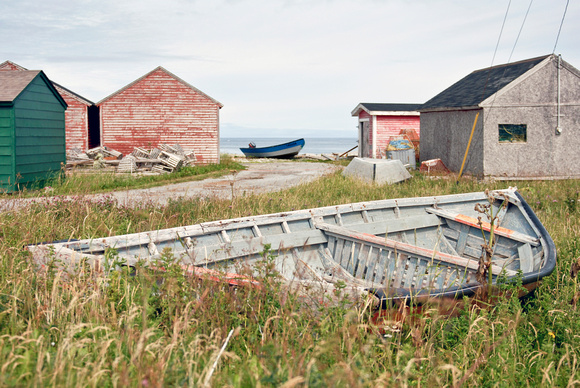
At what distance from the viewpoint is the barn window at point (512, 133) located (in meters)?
17.1

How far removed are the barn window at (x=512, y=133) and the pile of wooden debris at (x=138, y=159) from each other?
13.0 metres

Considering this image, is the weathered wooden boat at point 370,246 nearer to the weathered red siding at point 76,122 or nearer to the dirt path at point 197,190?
the dirt path at point 197,190

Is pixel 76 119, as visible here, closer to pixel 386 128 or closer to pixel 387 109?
pixel 386 128

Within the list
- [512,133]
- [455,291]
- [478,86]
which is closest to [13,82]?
[455,291]

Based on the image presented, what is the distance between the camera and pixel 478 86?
19328 mm

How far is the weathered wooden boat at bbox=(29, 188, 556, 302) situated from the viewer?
4.55 meters

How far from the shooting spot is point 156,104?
25547mm

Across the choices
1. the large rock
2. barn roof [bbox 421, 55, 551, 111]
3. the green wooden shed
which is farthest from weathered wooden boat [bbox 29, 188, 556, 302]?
barn roof [bbox 421, 55, 551, 111]

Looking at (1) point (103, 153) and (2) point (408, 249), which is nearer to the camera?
(2) point (408, 249)

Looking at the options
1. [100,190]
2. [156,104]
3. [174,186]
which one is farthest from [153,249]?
[156,104]

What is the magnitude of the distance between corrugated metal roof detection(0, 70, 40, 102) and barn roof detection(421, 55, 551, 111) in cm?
1425

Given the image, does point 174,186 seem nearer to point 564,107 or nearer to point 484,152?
point 484,152

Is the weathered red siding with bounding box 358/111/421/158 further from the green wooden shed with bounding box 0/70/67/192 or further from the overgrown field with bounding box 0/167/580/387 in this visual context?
the overgrown field with bounding box 0/167/580/387

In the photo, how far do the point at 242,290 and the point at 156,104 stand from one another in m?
23.1
